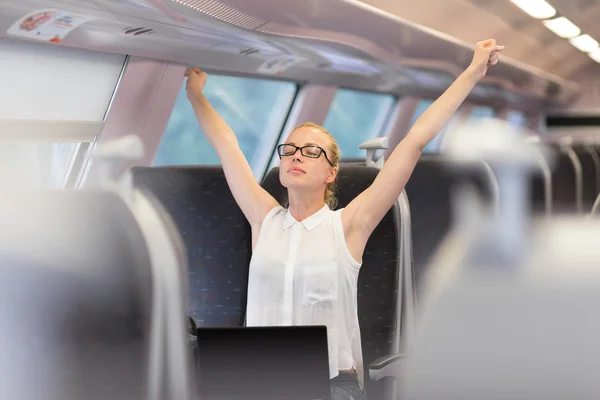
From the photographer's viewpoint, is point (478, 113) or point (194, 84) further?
point (194, 84)

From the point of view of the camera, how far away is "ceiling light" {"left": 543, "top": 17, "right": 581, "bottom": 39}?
262 centimetres

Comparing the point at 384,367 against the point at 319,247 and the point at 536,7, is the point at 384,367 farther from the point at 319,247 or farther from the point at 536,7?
the point at 536,7

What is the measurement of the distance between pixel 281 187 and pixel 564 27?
1.46 meters

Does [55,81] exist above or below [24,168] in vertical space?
above

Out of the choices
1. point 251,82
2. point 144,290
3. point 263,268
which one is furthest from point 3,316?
point 251,82

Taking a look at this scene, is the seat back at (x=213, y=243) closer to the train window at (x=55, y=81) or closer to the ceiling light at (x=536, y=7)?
the train window at (x=55, y=81)

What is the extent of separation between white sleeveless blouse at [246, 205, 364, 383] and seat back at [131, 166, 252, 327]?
39 cm

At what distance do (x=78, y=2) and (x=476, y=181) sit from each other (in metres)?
1.02

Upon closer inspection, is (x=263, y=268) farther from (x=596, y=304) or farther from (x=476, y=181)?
(x=596, y=304)

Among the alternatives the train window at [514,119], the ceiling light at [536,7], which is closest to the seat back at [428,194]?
the train window at [514,119]

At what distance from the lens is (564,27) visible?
2.72 metres

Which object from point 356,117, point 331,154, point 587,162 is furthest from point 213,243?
point 587,162

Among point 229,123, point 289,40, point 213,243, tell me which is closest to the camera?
point 213,243

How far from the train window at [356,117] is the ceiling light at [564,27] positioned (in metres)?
0.66
